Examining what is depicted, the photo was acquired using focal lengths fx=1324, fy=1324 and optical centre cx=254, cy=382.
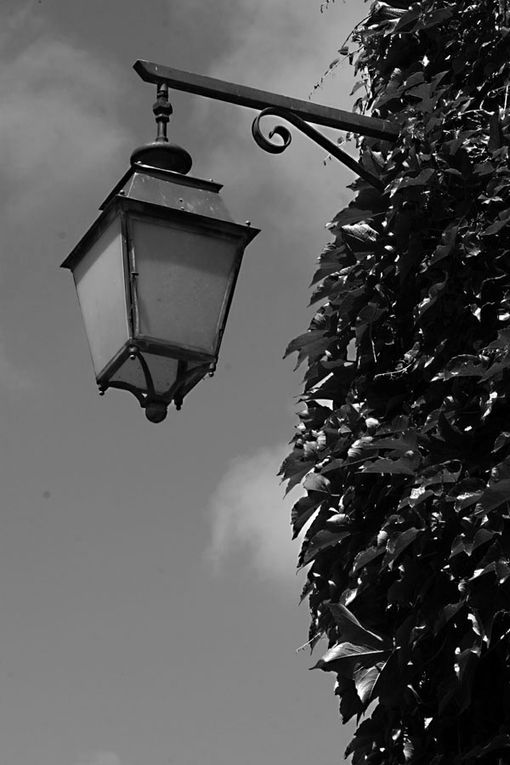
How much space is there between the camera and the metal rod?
448 centimetres

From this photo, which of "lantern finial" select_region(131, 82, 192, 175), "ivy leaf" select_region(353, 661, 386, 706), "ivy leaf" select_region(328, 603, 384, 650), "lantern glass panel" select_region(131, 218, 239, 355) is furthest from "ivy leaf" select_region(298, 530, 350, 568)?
"lantern finial" select_region(131, 82, 192, 175)

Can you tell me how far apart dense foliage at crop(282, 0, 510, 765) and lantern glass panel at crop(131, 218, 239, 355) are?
0.75m

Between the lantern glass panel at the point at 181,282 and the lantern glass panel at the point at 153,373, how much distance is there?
80 mm

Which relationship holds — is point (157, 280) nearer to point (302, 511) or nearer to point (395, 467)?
point (395, 467)

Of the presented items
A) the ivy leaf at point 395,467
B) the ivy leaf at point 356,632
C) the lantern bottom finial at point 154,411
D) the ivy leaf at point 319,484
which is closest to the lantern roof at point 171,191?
the lantern bottom finial at point 154,411

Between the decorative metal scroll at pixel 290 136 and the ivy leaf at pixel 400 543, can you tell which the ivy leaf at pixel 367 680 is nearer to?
the ivy leaf at pixel 400 543

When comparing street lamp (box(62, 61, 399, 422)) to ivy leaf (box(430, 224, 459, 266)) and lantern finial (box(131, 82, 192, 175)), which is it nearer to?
lantern finial (box(131, 82, 192, 175))

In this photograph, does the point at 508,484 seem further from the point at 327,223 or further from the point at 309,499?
the point at 327,223

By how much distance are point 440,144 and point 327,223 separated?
0.70 metres

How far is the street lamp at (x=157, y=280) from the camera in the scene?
4.09 meters

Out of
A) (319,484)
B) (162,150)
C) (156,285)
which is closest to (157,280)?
(156,285)

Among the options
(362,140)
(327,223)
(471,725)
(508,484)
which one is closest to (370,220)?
(327,223)

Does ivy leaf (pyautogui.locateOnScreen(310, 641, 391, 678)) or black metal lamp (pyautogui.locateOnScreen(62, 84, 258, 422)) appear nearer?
black metal lamp (pyautogui.locateOnScreen(62, 84, 258, 422))

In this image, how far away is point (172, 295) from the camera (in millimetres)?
4117
